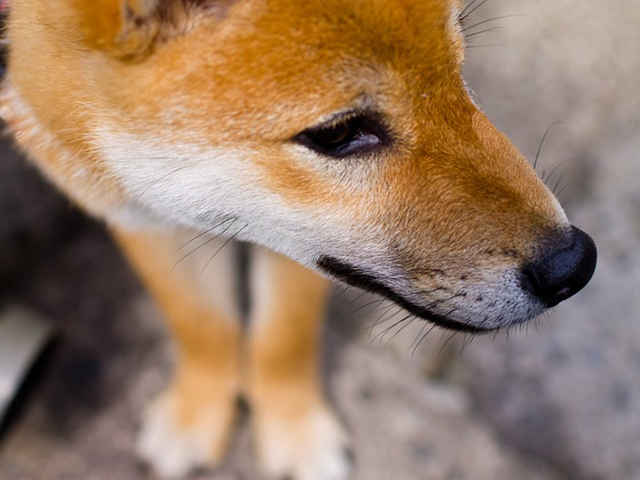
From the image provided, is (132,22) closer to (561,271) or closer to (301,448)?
(561,271)

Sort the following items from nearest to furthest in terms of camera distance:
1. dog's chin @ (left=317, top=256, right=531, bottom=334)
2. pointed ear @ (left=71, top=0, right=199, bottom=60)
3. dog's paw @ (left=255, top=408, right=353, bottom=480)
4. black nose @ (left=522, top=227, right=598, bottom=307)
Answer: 1. pointed ear @ (left=71, top=0, right=199, bottom=60)
2. black nose @ (left=522, top=227, right=598, bottom=307)
3. dog's chin @ (left=317, top=256, right=531, bottom=334)
4. dog's paw @ (left=255, top=408, right=353, bottom=480)

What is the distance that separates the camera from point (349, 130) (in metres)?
1.21

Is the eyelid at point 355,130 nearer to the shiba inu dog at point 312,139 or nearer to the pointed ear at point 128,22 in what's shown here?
the shiba inu dog at point 312,139

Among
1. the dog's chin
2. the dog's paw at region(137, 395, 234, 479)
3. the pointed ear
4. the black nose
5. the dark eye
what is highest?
the pointed ear

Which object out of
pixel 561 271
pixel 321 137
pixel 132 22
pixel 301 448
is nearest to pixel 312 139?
pixel 321 137

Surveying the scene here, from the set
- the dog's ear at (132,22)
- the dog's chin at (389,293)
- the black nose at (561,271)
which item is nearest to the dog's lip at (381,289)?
the dog's chin at (389,293)

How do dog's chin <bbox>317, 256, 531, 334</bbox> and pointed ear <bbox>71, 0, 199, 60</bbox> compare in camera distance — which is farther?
dog's chin <bbox>317, 256, 531, 334</bbox>

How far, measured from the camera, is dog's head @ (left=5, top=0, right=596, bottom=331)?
1.15 meters

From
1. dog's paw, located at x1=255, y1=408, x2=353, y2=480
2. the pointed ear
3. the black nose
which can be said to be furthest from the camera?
dog's paw, located at x1=255, y1=408, x2=353, y2=480

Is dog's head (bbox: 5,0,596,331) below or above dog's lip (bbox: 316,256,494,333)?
above

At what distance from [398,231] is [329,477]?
44.5 inches

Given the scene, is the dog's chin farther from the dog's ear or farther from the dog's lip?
the dog's ear

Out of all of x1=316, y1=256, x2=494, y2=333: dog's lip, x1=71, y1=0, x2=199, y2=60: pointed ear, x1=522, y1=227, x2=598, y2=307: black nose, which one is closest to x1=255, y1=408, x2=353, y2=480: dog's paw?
x1=316, y1=256, x2=494, y2=333: dog's lip

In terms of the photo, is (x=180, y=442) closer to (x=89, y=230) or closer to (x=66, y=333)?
(x=66, y=333)
